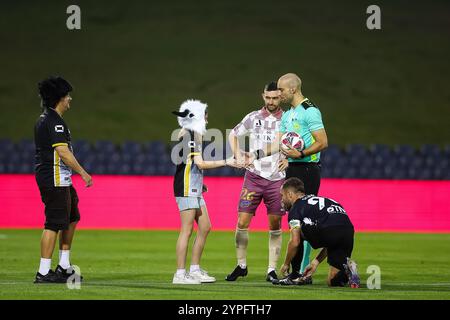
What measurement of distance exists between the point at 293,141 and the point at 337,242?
1325 millimetres

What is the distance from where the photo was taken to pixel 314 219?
10.3 meters

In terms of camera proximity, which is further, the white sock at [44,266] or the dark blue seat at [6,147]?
the dark blue seat at [6,147]

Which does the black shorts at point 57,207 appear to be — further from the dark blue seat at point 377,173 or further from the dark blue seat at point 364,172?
the dark blue seat at point 364,172

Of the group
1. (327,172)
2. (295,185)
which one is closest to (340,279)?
(295,185)

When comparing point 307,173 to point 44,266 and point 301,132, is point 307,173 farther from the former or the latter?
point 44,266

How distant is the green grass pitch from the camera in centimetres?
944

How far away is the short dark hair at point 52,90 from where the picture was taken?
10.7 metres

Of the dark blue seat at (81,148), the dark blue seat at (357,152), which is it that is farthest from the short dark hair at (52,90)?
the dark blue seat at (357,152)

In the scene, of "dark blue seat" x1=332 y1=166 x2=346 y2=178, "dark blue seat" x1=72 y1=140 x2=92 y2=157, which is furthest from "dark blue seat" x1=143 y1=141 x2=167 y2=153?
"dark blue seat" x1=332 y1=166 x2=346 y2=178

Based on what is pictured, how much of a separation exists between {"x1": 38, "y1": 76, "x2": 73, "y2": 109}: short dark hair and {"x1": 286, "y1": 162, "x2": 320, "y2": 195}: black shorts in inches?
112

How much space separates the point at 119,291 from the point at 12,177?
12.4 meters

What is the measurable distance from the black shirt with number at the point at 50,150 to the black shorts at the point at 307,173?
2713mm

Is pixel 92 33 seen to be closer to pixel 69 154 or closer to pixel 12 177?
pixel 12 177

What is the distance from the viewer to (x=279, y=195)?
1167 cm
